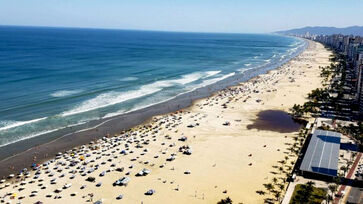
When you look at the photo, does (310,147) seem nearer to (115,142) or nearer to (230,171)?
(230,171)

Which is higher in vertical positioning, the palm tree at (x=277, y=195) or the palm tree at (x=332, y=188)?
the palm tree at (x=332, y=188)

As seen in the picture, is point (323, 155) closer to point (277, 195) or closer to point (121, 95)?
point (277, 195)

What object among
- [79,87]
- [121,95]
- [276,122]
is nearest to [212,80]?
[121,95]

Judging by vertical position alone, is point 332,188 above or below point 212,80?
below

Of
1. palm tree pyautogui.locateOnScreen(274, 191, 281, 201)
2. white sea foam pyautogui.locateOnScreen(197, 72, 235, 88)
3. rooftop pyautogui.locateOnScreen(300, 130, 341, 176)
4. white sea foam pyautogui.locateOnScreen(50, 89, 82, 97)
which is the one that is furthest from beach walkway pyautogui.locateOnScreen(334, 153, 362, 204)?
white sea foam pyautogui.locateOnScreen(50, 89, 82, 97)

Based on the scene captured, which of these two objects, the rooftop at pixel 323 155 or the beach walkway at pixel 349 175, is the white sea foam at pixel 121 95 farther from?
the beach walkway at pixel 349 175

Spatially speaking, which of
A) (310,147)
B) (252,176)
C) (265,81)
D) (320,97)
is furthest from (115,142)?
(265,81)

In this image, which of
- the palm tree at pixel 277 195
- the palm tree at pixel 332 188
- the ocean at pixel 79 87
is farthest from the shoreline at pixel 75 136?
the palm tree at pixel 332 188
